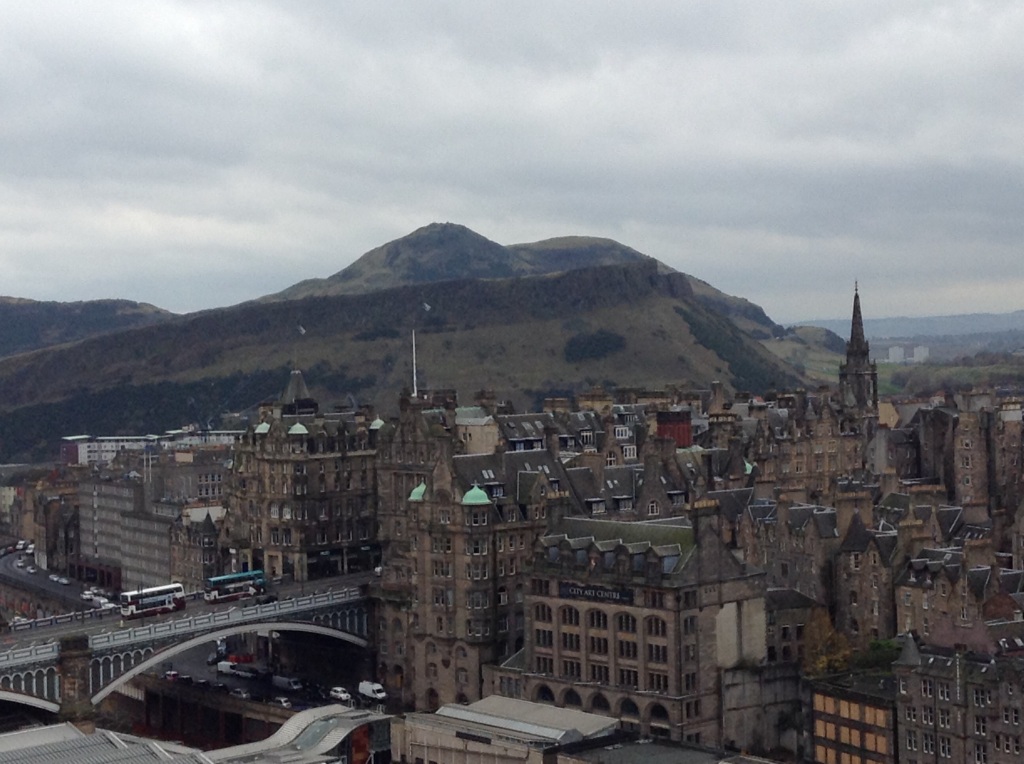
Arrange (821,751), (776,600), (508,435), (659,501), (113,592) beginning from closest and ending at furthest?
(821,751)
(776,600)
(659,501)
(508,435)
(113,592)

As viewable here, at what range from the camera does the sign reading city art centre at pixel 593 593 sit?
4633 inches

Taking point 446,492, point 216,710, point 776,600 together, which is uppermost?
point 446,492

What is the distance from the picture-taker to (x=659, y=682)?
116 m

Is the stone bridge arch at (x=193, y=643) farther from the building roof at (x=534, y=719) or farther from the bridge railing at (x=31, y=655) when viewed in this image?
the building roof at (x=534, y=719)

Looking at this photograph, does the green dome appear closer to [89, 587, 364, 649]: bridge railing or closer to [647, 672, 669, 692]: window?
[647, 672, 669, 692]: window

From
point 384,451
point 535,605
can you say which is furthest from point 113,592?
point 535,605

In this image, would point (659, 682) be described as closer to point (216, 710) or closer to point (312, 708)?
point (312, 708)

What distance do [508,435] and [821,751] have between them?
177 feet

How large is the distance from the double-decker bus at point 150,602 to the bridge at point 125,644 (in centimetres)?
484

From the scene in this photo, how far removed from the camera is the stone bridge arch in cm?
12912

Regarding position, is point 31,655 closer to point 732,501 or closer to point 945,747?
point 732,501

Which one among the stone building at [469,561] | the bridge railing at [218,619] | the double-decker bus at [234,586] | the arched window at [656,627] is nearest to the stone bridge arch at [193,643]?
the bridge railing at [218,619]

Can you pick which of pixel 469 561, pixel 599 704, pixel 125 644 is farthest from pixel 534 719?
pixel 125 644

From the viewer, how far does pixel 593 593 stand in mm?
119938
